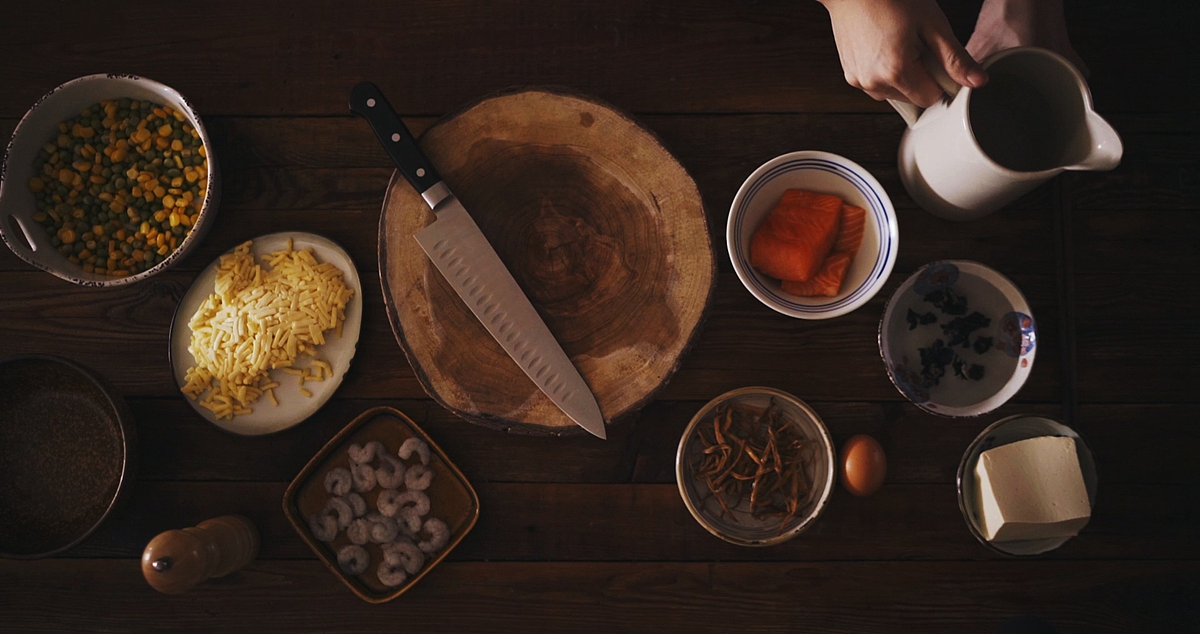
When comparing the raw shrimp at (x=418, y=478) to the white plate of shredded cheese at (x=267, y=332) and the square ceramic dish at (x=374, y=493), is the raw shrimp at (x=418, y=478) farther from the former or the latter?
the white plate of shredded cheese at (x=267, y=332)

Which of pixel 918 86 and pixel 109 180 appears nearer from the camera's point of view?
pixel 918 86

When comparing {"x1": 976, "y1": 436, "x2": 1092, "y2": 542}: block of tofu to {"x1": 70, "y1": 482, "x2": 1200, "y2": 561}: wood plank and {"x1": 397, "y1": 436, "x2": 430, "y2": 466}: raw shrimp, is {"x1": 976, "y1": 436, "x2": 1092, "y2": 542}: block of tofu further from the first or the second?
{"x1": 397, "y1": 436, "x2": 430, "y2": 466}: raw shrimp

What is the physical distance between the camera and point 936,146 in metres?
0.99

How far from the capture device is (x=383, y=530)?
1126mm

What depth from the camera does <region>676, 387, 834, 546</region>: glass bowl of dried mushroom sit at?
1.12 meters

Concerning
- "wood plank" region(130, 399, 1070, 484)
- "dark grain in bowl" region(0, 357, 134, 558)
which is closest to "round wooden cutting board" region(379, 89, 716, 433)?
"wood plank" region(130, 399, 1070, 484)

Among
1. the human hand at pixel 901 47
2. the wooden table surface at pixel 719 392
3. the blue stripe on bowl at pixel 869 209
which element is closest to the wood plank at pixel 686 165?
the wooden table surface at pixel 719 392

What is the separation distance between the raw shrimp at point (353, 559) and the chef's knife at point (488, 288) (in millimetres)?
413

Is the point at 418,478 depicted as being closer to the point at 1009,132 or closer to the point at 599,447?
the point at 599,447

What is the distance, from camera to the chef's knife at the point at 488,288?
1.04 m

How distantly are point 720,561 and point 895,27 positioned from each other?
84cm

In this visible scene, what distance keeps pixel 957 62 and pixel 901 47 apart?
0.23 feet

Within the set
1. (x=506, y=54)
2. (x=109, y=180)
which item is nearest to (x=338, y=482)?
(x=109, y=180)

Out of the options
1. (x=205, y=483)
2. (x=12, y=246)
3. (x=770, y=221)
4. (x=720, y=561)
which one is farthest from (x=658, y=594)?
(x=12, y=246)
